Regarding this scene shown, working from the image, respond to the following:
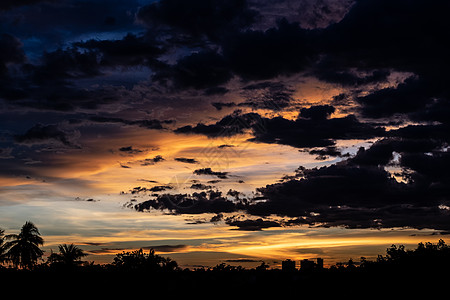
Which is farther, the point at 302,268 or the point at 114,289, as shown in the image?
the point at 302,268

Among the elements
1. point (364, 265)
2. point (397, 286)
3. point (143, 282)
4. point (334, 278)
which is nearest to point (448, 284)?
point (397, 286)

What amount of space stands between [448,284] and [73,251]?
59137mm

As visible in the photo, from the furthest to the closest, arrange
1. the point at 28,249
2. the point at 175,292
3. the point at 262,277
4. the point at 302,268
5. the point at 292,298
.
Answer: the point at 28,249 < the point at 302,268 < the point at 262,277 < the point at 175,292 < the point at 292,298

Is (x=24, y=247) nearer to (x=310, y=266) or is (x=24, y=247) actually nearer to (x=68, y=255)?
(x=68, y=255)

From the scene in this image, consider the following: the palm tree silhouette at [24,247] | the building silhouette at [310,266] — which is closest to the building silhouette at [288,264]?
the building silhouette at [310,266]

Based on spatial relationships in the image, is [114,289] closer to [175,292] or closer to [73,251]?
[175,292]

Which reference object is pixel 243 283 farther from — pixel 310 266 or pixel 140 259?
pixel 140 259

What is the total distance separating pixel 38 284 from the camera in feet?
148

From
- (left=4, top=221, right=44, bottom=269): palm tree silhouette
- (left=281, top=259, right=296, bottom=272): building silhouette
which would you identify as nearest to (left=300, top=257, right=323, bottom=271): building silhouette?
(left=281, top=259, right=296, bottom=272): building silhouette

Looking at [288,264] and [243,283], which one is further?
[288,264]

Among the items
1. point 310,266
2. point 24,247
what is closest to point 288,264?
point 310,266

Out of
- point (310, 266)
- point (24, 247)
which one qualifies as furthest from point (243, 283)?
point (24, 247)

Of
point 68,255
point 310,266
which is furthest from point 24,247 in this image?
point 310,266

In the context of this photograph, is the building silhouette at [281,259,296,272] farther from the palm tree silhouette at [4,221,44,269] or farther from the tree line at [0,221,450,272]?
the palm tree silhouette at [4,221,44,269]
